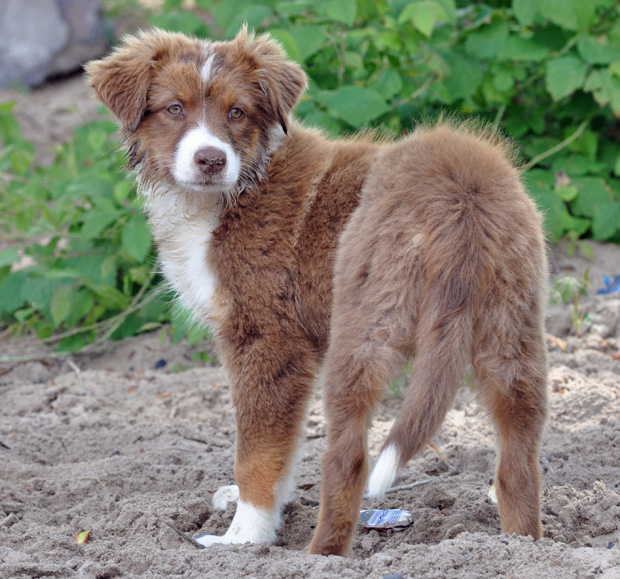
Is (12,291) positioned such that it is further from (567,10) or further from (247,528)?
(567,10)

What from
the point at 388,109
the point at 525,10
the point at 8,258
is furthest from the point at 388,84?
the point at 8,258

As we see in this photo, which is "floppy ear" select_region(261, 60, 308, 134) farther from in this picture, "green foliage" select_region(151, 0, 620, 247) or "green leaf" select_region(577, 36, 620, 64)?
"green leaf" select_region(577, 36, 620, 64)

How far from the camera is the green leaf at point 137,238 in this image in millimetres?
5328

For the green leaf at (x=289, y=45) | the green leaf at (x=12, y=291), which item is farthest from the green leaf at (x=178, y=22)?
the green leaf at (x=12, y=291)

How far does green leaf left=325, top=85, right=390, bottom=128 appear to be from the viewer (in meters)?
5.32

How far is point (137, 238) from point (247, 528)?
2.55 meters

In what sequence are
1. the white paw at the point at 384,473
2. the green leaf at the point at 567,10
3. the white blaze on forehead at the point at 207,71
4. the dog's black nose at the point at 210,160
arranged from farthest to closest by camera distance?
the green leaf at the point at 567,10, the white blaze on forehead at the point at 207,71, the dog's black nose at the point at 210,160, the white paw at the point at 384,473

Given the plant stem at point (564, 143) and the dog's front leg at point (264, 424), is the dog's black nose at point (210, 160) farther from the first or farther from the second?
the plant stem at point (564, 143)

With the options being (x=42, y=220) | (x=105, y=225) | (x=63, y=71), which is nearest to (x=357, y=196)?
(x=105, y=225)

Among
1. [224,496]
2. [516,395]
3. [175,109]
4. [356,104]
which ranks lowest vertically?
[224,496]

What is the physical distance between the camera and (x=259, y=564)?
3.02 meters

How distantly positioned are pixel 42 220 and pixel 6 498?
10.8 feet

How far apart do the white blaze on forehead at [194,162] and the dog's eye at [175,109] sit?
14cm

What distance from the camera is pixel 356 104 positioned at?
5.37 m
